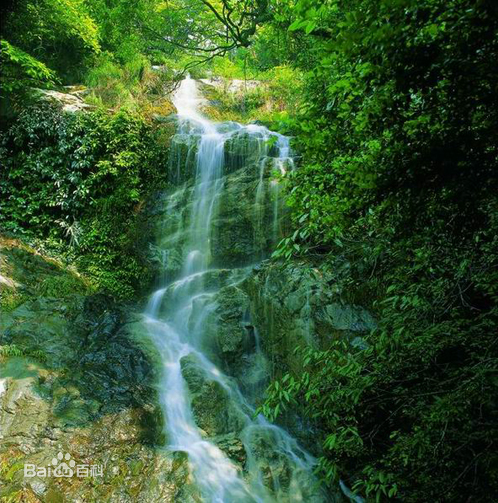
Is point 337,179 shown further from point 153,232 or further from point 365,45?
point 153,232

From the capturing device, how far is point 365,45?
1.54 m

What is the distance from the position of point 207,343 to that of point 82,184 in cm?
593

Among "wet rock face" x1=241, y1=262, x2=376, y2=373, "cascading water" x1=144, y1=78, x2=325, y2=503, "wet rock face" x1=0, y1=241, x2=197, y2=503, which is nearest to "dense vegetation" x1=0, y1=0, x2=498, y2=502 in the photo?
"wet rock face" x1=241, y1=262, x2=376, y2=373

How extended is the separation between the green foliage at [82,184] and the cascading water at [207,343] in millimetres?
1166

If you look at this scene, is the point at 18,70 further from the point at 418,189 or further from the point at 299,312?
the point at 418,189

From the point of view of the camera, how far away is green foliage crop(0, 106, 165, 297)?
9.52m

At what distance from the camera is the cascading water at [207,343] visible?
4.73m

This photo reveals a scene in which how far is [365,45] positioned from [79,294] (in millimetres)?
7622

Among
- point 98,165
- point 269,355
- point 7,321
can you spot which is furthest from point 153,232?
point 269,355

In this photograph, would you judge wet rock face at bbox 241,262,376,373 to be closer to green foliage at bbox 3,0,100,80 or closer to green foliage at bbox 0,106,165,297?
green foliage at bbox 0,106,165,297

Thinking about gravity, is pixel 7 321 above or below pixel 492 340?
below

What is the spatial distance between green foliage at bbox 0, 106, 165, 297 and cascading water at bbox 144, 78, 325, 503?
1166mm

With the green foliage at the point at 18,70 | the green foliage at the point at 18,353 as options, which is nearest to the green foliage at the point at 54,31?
the green foliage at the point at 18,70

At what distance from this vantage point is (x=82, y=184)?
393 inches
